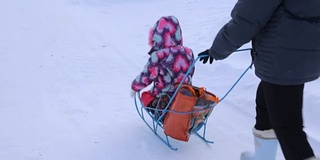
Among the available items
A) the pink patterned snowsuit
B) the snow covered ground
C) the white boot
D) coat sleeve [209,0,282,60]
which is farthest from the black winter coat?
the snow covered ground

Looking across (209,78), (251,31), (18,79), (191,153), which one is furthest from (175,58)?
(18,79)

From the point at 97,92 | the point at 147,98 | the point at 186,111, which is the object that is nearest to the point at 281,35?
the point at 186,111

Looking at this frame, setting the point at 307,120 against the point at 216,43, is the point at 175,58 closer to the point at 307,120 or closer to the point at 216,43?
the point at 216,43

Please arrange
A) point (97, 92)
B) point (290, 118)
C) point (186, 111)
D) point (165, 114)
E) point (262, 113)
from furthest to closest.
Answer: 1. point (97, 92)
2. point (165, 114)
3. point (186, 111)
4. point (262, 113)
5. point (290, 118)

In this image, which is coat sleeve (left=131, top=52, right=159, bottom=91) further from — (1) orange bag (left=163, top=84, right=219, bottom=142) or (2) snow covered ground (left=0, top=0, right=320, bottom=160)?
(2) snow covered ground (left=0, top=0, right=320, bottom=160)

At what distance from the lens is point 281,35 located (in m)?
1.79

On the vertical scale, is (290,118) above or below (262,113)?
above

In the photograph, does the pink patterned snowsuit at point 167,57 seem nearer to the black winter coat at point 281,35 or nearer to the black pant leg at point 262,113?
the black pant leg at point 262,113

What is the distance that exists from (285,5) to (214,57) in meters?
0.44

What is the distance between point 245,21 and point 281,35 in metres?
0.18

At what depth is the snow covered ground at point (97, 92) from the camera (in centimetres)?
286

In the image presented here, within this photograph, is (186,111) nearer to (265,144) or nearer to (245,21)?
(265,144)

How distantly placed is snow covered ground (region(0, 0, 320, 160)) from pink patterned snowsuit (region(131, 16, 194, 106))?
458mm

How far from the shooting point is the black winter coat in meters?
1.74
